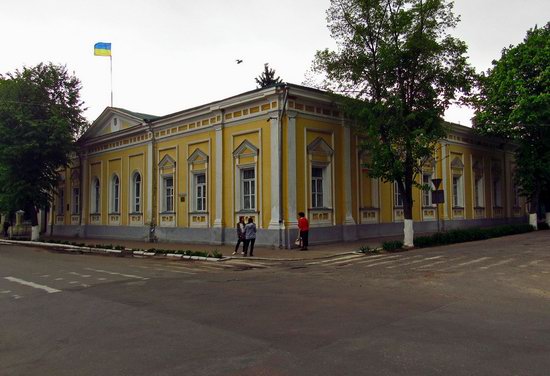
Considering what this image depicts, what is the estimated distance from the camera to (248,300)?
8398 millimetres

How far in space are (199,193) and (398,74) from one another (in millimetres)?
11484

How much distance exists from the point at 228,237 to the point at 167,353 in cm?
1625

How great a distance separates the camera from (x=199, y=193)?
23.8 metres

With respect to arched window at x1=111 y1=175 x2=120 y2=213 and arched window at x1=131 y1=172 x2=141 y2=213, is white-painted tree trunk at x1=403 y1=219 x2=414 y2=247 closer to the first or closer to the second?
arched window at x1=131 y1=172 x2=141 y2=213

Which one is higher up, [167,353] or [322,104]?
[322,104]

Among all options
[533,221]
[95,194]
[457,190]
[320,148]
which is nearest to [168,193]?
[95,194]

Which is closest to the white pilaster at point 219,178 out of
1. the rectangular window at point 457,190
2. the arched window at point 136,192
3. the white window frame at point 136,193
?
the white window frame at point 136,193

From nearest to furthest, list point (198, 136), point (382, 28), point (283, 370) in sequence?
1. point (283, 370)
2. point (382, 28)
3. point (198, 136)

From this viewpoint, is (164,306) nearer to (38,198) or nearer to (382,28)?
(382,28)

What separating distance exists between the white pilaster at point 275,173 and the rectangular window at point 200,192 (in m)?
5.21

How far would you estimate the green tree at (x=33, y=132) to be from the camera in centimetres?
2666

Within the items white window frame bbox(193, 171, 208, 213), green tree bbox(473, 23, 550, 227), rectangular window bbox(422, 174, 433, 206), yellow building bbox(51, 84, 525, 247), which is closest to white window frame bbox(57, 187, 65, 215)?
yellow building bbox(51, 84, 525, 247)

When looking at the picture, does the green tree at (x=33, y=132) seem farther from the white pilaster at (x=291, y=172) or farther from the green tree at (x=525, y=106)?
the green tree at (x=525, y=106)

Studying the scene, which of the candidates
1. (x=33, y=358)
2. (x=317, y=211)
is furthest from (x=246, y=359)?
(x=317, y=211)
